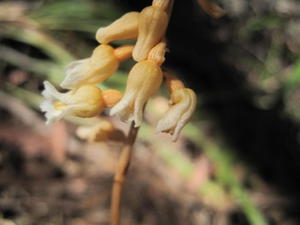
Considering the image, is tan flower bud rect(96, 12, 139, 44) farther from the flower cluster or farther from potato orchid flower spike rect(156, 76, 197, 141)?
potato orchid flower spike rect(156, 76, 197, 141)

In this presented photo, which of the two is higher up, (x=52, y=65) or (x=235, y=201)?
(x=52, y=65)

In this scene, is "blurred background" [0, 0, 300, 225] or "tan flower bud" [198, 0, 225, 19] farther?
"blurred background" [0, 0, 300, 225]

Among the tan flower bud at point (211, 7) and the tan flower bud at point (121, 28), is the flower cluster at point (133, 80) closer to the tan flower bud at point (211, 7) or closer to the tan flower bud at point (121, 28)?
the tan flower bud at point (121, 28)

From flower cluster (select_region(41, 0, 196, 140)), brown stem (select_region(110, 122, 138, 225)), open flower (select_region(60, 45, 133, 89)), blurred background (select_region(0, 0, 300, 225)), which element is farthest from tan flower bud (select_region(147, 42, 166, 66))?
blurred background (select_region(0, 0, 300, 225))

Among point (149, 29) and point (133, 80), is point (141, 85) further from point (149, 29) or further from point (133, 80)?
point (149, 29)

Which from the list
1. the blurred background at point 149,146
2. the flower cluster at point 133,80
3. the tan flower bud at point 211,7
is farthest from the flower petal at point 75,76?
the blurred background at point 149,146

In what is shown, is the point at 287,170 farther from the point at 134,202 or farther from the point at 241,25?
the point at 241,25

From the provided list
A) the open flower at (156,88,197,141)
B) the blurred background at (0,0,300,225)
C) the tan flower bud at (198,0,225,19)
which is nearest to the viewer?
the open flower at (156,88,197,141)

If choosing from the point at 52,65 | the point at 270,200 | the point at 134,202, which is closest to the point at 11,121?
the point at 52,65
